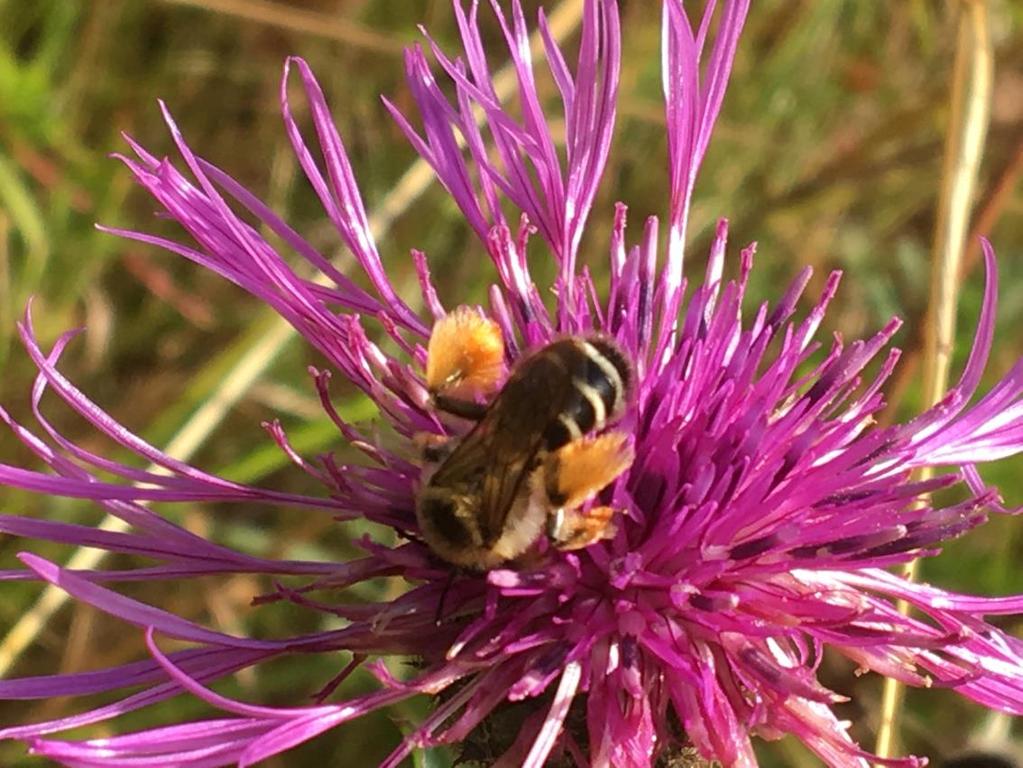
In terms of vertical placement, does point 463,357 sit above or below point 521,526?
above

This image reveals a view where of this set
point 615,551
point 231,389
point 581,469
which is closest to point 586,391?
point 581,469

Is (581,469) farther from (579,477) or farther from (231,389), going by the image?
(231,389)

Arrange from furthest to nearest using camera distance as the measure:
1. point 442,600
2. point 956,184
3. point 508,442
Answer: point 956,184, point 442,600, point 508,442

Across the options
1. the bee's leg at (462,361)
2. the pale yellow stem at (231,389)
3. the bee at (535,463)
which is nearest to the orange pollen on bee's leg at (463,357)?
the bee's leg at (462,361)

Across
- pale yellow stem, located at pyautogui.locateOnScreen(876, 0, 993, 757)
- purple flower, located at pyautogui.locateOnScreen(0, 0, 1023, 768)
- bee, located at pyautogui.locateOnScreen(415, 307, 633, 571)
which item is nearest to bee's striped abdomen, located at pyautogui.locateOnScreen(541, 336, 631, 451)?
bee, located at pyautogui.locateOnScreen(415, 307, 633, 571)

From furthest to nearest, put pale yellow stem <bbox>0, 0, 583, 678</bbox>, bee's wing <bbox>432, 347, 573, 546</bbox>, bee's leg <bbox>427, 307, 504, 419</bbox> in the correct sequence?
pale yellow stem <bbox>0, 0, 583, 678</bbox> < bee's leg <bbox>427, 307, 504, 419</bbox> < bee's wing <bbox>432, 347, 573, 546</bbox>

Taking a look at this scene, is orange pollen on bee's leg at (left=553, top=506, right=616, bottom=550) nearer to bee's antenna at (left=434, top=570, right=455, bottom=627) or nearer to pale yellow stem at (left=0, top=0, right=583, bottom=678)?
bee's antenna at (left=434, top=570, right=455, bottom=627)

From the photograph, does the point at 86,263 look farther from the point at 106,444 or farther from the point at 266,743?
the point at 266,743

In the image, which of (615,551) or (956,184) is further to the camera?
(956,184)
